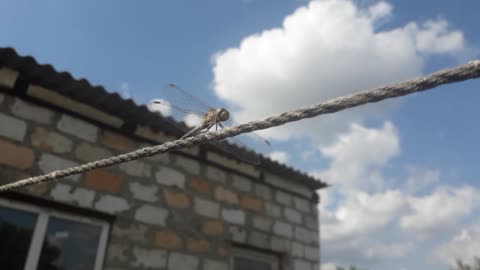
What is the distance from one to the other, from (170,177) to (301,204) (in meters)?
2.48

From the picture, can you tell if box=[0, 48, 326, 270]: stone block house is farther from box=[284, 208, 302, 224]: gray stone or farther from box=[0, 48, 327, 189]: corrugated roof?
box=[284, 208, 302, 224]: gray stone

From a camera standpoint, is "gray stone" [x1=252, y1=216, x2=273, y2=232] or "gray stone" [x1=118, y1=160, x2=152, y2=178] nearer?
"gray stone" [x1=118, y1=160, x2=152, y2=178]

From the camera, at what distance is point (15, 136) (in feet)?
11.0

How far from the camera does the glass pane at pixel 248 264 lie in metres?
4.85

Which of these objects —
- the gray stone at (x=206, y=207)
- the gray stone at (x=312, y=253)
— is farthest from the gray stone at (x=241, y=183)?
the gray stone at (x=312, y=253)

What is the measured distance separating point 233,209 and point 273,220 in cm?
79

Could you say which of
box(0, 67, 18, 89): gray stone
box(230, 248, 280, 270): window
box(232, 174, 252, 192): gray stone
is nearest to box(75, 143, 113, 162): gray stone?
box(0, 67, 18, 89): gray stone

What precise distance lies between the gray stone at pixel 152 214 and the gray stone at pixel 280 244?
5.81 ft

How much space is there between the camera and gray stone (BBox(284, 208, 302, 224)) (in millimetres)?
5730

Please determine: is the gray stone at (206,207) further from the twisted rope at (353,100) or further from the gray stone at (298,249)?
the twisted rope at (353,100)

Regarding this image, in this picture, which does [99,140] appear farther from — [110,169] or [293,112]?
[293,112]

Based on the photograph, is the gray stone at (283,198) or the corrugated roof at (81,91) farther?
the gray stone at (283,198)

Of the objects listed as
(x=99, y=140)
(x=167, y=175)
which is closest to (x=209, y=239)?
(x=167, y=175)

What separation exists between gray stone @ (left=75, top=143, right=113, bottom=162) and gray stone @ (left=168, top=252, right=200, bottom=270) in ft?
4.16
